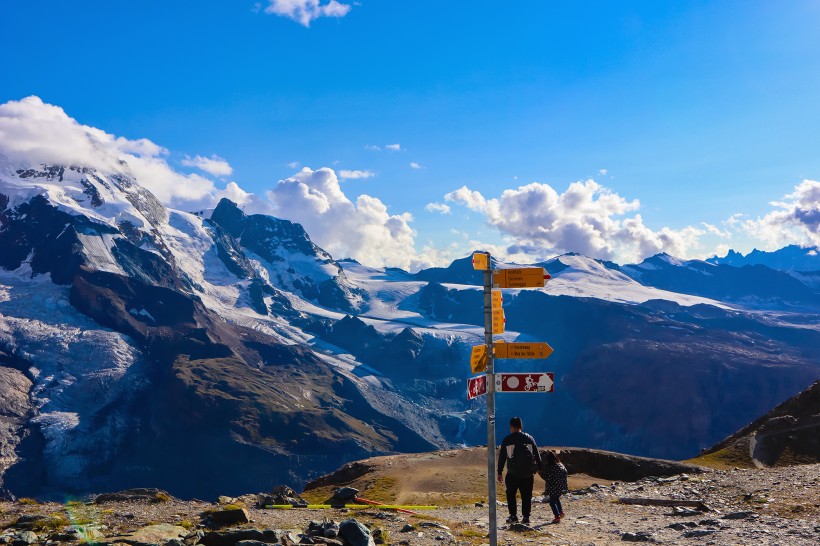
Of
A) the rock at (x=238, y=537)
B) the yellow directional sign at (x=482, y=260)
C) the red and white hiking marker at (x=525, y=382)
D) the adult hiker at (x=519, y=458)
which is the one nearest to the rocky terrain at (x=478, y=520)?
the rock at (x=238, y=537)

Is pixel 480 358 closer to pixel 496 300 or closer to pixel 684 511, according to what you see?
pixel 496 300

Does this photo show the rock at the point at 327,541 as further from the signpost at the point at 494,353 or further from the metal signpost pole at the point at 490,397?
the metal signpost pole at the point at 490,397

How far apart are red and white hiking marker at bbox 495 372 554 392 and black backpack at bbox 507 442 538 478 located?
8853 mm

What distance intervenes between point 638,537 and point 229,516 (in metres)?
15.0

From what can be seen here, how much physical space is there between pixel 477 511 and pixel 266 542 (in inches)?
757

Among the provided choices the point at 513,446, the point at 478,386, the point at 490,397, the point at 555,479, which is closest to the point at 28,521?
the point at 513,446

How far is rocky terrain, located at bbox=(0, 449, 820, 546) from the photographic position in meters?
22.0

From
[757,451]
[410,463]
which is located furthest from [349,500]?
[757,451]

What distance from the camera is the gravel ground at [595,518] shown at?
78.0 feet

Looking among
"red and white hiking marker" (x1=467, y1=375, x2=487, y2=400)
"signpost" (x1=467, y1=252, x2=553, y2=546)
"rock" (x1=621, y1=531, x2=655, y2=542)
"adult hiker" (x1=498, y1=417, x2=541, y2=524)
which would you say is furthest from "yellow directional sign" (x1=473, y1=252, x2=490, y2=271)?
"rock" (x1=621, y1=531, x2=655, y2=542)

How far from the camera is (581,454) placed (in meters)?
67.5

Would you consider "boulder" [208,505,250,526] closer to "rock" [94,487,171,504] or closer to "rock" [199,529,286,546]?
"rock" [199,529,286,546]

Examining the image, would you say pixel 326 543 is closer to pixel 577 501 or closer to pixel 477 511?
pixel 477 511

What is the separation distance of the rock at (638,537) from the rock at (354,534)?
9267 mm
